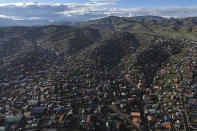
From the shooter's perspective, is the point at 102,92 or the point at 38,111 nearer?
the point at 38,111

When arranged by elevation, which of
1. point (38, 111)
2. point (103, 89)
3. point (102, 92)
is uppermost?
point (103, 89)

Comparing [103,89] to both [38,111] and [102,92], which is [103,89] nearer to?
[102,92]

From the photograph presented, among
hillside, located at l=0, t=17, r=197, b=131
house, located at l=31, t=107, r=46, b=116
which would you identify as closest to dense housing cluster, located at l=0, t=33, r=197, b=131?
hillside, located at l=0, t=17, r=197, b=131

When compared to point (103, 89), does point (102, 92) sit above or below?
below

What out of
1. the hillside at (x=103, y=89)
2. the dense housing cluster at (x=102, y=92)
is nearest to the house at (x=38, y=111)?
the hillside at (x=103, y=89)

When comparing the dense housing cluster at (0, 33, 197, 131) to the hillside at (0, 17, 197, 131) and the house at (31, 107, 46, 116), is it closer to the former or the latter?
the hillside at (0, 17, 197, 131)

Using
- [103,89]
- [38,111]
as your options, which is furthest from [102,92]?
[38,111]

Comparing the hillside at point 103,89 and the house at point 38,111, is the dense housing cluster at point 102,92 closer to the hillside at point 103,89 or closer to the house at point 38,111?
the hillside at point 103,89

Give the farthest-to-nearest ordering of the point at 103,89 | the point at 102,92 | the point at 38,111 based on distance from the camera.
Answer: the point at 103,89, the point at 102,92, the point at 38,111

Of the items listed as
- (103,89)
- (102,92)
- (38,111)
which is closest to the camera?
(38,111)

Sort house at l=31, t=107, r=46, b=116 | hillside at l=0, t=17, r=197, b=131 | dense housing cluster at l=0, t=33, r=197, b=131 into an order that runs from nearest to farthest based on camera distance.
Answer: dense housing cluster at l=0, t=33, r=197, b=131 < hillside at l=0, t=17, r=197, b=131 < house at l=31, t=107, r=46, b=116

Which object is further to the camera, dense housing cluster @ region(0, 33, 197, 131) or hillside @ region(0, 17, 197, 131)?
hillside @ region(0, 17, 197, 131)

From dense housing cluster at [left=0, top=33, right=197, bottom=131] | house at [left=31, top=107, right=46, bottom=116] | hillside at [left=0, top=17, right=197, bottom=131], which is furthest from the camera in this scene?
house at [left=31, top=107, right=46, bottom=116]
